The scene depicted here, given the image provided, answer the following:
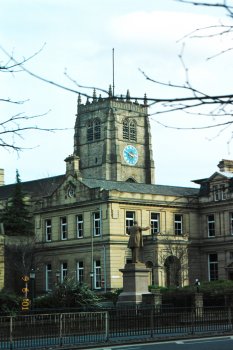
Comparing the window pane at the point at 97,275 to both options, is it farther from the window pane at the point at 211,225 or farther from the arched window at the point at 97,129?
the arched window at the point at 97,129

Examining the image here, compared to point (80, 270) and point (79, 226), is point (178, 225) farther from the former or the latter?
point (80, 270)

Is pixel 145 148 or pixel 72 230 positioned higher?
pixel 145 148

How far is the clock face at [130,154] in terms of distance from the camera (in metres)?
122

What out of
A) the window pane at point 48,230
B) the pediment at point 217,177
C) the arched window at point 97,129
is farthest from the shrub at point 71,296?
the arched window at point 97,129

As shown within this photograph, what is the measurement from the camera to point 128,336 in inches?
976

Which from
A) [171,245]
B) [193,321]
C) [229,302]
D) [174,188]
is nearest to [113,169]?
[174,188]

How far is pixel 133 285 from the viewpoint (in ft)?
121

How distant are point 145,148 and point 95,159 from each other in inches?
405

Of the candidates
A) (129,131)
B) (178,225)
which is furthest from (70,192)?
(129,131)

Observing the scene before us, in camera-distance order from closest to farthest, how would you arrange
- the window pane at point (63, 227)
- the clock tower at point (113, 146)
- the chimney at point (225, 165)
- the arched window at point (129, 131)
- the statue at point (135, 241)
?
the statue at point (135, 241), the window pane at point (63, 227), the chimney at point (225, 165), the clock tower at point (113, 146), the arched window at point (129, 131)

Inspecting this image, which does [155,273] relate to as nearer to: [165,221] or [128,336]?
[165,221]

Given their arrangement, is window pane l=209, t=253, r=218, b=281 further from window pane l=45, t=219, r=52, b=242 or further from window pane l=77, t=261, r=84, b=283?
window pane l=45, t=219, r=52, b=242

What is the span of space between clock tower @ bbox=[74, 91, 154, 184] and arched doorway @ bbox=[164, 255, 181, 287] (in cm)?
5246

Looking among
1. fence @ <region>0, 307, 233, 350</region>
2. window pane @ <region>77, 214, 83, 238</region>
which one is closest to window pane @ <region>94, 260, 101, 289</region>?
window pane @ <region>77, 214, 83, 238</region>
